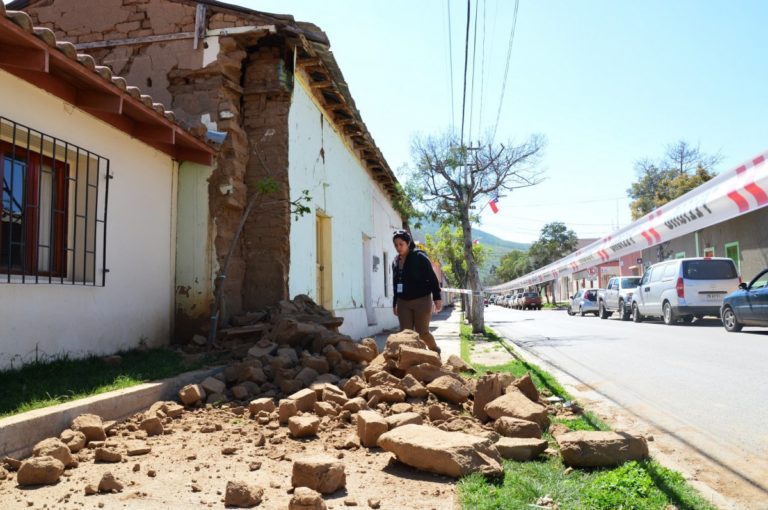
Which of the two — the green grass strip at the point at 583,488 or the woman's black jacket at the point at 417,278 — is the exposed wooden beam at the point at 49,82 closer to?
the woman's black jacket at the point at 417,278

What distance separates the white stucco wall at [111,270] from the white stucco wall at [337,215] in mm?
1833

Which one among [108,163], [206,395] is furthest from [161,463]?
[108,163]

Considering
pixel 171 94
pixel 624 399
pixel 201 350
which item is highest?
pixel 171 94

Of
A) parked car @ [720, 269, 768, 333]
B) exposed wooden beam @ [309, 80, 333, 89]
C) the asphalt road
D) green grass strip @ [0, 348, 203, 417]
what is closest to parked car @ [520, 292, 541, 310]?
parked car @ [720, 269, 768, 333]

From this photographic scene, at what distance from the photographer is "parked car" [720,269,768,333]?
1215cm

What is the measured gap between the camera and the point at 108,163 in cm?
641

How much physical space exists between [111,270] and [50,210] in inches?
36.7

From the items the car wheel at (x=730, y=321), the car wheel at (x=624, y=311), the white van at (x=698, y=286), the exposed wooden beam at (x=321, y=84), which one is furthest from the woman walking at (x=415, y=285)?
the car wheel at (x=624, y=311)

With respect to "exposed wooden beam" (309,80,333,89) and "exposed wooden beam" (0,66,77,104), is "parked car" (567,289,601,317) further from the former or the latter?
"exposed wooden beam" (0,66,77,104)

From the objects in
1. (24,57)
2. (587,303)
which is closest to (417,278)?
(24,57)

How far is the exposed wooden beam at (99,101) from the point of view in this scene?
5.95 metres

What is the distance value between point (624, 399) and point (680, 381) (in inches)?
52.9

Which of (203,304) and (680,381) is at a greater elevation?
(203,304)

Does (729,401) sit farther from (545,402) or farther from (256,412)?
(256,412)
